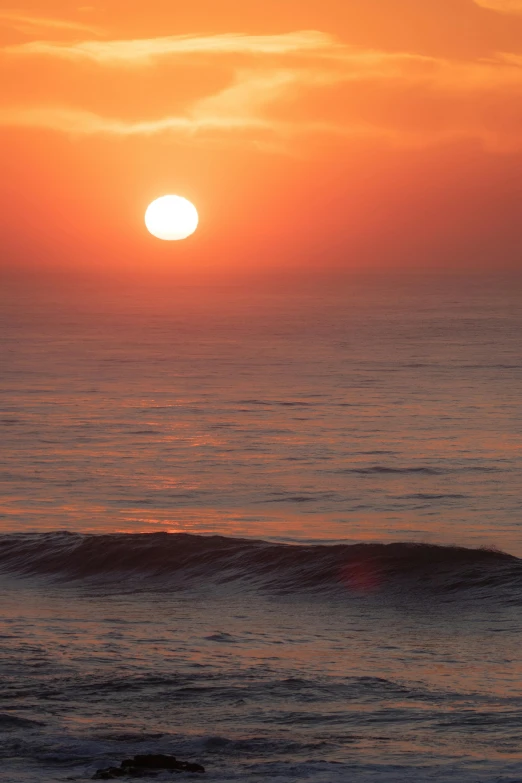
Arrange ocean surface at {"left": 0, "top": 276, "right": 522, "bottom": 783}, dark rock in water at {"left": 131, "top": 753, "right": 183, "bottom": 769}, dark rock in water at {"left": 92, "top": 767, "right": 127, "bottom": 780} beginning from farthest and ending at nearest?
ocean surface at {"left": 0, "top": 276, "right": 522, "bottom": 783}
dark rock in water at {"left": 131, "top": 753, "right": 183, "bottom": 769}
dark rock in water at {"left": 92, "top": 767, "right": 127, "bottom": 780}

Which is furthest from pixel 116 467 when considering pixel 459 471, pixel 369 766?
pixel 369 766

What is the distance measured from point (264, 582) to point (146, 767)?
1083 cm

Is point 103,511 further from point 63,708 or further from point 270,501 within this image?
point 63,708

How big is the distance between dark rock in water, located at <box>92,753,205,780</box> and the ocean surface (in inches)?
11.3

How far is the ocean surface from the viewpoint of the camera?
12227mm

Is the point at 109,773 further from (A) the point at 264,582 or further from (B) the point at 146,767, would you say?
(A) the point at 264,582

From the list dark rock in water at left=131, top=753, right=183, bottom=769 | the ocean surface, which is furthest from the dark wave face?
dark rock in water at left=131, top=753, right=183, bottom=769

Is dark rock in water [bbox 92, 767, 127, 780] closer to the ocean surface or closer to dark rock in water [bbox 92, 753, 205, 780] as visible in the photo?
dark rock in water [bbox 92, 753, 205, 780]

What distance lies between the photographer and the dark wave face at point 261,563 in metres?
21.9

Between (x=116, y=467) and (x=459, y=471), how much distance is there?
10715 millimetres

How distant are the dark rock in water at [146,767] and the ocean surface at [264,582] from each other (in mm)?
286

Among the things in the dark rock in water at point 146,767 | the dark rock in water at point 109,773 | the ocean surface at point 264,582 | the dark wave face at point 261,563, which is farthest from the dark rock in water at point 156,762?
the dark wave face at point 261,563

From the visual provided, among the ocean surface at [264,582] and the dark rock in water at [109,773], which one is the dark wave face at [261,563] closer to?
the ocean surface at [264,582]

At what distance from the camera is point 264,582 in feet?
72.1
